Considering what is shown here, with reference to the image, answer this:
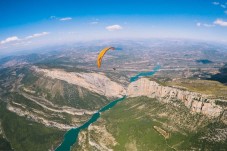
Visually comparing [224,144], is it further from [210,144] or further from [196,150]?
[196,150]

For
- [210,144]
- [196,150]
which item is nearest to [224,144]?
[210,144]
